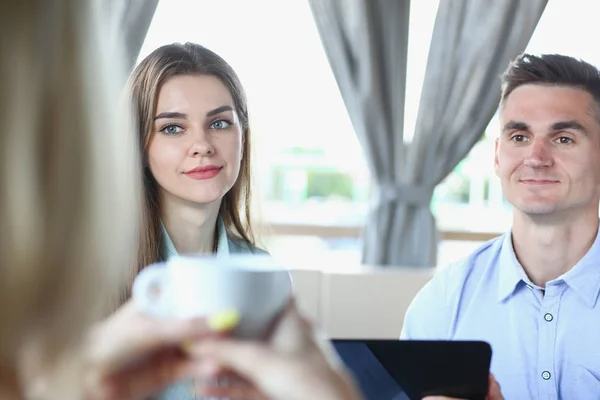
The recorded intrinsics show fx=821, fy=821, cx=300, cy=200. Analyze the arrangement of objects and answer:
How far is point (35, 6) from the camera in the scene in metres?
0.48

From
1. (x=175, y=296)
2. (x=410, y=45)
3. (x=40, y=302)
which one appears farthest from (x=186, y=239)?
(x=410, y=45)

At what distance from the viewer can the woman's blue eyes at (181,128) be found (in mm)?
1758

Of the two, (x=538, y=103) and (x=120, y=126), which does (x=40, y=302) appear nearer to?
(x=120, y=126)

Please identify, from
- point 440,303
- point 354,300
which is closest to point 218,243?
point 440,303

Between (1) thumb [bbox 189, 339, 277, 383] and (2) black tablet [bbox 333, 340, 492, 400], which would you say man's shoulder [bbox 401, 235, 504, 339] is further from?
(1) thumb [bbox 189, 339, 277, 383]

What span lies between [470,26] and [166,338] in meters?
3.25

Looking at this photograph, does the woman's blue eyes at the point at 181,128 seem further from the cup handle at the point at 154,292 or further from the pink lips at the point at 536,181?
the cup handle at the point at 154,292

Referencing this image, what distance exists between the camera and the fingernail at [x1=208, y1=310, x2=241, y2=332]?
1.95 feet

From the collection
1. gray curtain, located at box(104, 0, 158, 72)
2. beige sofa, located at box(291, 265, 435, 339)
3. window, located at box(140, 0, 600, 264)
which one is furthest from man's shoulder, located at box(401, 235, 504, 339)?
gray curtain, located at box(104, 0, 158, 72)

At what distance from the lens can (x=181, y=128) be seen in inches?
69.4

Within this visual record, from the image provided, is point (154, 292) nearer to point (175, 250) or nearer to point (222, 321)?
point (222, 321)

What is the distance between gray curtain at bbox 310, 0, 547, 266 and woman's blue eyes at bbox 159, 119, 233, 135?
74.1 inches

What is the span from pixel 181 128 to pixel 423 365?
81 centimetres

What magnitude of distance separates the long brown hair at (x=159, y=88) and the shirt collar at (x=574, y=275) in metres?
0.59
